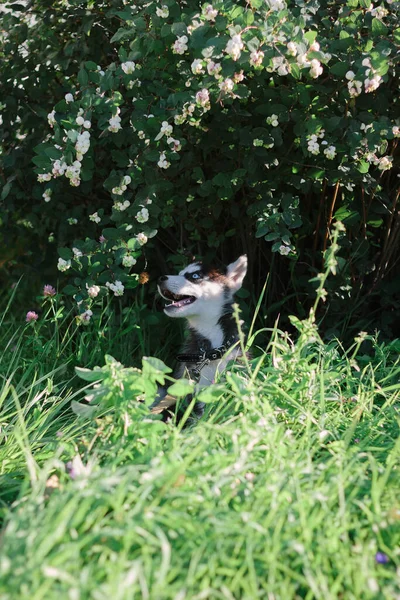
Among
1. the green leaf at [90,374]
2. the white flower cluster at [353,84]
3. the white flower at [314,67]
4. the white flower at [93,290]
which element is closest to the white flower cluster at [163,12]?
the white flower at [314,67]

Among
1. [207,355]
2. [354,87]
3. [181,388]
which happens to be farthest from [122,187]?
[181,388]

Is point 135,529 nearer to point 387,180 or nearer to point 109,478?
point 109,478

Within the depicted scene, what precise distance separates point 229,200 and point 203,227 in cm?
23

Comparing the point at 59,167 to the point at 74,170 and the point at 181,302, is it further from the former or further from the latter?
the point at 181,302

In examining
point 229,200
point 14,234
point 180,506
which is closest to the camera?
point 180,506

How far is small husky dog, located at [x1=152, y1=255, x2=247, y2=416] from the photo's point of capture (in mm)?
3879

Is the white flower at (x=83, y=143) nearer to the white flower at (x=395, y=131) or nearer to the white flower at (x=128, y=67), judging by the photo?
the white flower at (x=128, y=67)

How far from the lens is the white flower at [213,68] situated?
331cm

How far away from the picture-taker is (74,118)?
373 cm

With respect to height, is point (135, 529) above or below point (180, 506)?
above

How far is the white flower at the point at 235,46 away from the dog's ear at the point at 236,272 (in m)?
1.20

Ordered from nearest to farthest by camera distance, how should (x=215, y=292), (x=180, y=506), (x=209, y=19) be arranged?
(x=180, y=506)
(x=209, y=19)
(x=215, y=292)

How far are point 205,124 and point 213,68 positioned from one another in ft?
3.00

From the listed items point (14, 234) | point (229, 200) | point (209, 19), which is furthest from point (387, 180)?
point (14, 234)
